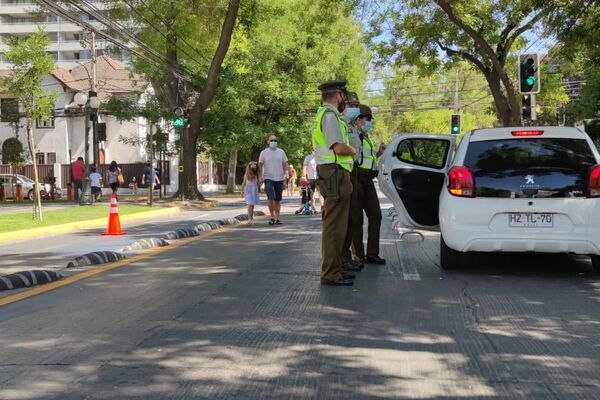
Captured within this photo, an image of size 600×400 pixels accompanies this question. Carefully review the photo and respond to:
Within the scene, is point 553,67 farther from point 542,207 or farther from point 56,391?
point 56,391

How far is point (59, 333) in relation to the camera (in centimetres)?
493

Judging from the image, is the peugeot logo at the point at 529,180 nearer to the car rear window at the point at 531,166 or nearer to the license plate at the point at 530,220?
the car rear window at the point at 531,166

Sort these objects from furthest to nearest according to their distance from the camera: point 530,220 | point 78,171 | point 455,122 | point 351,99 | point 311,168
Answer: point 455,122 < point 78,171 < point 311,168 < point 351,99 < point 530,220

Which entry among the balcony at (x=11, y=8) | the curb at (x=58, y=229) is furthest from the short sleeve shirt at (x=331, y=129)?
the balcony at (x=11, y=8)

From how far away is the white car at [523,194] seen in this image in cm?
688

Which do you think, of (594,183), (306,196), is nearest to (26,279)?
(594,183)

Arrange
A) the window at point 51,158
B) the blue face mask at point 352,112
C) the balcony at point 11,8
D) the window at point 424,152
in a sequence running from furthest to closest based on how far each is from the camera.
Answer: the balcony at point 11,8 → the window at point 51,158 → the window at point 424,152 → the blue face mask at point 352,112

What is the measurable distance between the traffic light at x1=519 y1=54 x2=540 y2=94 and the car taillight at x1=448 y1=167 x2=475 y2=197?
8.68 meters

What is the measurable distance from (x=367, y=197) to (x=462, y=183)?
1447 millimetres

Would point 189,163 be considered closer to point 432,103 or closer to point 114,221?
point 114,221

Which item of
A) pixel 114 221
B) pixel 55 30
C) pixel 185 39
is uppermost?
pixel 55 30

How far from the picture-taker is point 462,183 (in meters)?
7.20

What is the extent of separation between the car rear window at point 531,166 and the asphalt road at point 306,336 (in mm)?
1013

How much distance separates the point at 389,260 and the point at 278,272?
178cm
